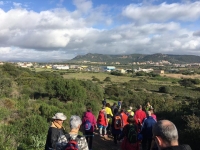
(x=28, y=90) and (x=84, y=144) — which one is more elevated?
(x=84, y=144)

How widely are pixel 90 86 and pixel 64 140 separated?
84.4 ft

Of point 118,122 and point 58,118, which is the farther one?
point 118,122

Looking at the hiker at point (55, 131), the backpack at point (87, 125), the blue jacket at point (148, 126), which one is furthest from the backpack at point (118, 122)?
the hiker at point (55, 131)

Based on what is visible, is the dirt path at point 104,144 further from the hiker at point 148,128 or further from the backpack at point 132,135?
the backpack at point 132,135

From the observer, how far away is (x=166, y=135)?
228cm

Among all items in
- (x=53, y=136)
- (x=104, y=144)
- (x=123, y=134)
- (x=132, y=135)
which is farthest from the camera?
(x=104, y=144)

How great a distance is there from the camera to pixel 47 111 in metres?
10.9

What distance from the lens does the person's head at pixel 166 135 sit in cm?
227

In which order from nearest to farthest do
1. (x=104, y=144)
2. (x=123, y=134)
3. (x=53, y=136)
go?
(x=53, y=136) → (x=123, y=134) → (x=104, y=144)

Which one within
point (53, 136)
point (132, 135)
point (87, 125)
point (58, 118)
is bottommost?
point (87, 125)

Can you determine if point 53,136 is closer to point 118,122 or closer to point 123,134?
point 123,134

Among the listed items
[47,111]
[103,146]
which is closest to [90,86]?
[47,111]

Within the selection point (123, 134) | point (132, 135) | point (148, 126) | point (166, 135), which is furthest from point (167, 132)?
point (148, 126)

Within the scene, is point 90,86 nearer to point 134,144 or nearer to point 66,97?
point 66,97
